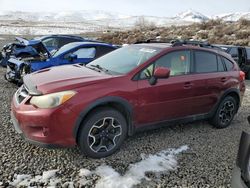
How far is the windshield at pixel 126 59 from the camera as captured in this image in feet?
15.4

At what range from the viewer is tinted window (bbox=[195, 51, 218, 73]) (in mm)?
5348

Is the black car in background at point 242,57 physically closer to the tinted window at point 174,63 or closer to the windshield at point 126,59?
the tinted window at point 174,63

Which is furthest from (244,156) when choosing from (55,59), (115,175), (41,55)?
(41,55)

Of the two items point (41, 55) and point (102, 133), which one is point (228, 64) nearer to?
point (102, 133)

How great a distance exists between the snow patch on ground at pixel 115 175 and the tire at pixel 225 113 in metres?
1.81

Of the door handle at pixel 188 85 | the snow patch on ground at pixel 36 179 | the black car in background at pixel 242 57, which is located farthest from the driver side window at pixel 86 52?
the black car in background at pixel 242 57

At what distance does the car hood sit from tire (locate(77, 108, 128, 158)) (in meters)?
0.47

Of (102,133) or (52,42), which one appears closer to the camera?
(102,133)

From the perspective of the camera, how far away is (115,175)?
149 inches

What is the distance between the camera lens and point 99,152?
423 cm

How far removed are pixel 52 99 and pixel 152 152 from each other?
1.77 m

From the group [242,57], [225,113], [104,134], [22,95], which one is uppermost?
[22,95]

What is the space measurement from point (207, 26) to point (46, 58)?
24352 millimetres

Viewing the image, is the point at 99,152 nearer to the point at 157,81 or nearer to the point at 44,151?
the point at 44,151
